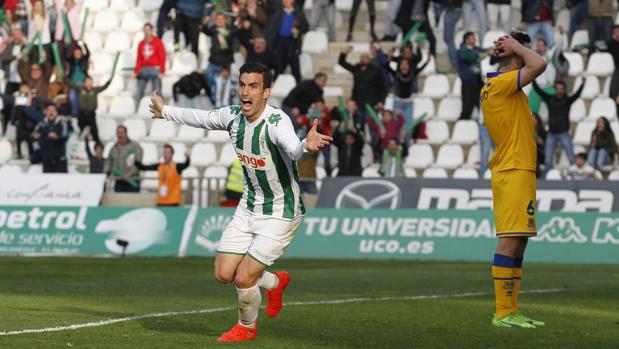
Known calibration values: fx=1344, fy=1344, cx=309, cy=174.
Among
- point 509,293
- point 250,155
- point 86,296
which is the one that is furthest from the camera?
point 86,296

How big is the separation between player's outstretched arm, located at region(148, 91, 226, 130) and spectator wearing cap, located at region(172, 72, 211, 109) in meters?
18.7

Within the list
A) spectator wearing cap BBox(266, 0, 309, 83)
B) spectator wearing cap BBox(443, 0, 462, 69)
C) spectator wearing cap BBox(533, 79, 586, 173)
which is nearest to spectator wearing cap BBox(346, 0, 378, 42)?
spectator wearing cap BBox(266, 0, 309, 83)

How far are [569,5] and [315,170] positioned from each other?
755 cm

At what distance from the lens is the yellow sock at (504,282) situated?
10727mm

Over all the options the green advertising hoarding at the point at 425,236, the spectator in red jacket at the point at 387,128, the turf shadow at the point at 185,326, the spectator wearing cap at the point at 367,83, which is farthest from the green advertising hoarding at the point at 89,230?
the turf shadow at the point at 185,326

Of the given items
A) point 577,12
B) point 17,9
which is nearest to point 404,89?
point 577,12

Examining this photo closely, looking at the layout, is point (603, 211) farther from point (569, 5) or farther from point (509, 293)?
point (509, 293)

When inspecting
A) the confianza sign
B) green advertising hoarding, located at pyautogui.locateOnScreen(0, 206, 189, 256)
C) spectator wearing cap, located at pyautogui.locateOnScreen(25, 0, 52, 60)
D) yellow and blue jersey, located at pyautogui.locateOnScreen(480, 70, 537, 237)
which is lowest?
green advertising hoarding, located at pyautogui.locateOnScreen(0, 206, 189, 256)

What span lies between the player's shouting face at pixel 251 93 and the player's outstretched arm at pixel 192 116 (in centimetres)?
35

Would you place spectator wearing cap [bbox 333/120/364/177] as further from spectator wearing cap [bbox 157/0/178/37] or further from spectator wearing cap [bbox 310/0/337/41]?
spectator wearing cap [bbox 157/0/178/37]

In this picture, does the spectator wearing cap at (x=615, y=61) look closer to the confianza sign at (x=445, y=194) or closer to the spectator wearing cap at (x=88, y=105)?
the confianza sign at (x=445, y=194)

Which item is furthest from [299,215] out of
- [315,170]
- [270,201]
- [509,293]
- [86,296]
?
[315,170]

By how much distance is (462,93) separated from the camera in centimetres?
2786

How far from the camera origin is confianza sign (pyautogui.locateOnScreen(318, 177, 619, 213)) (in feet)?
76.7
